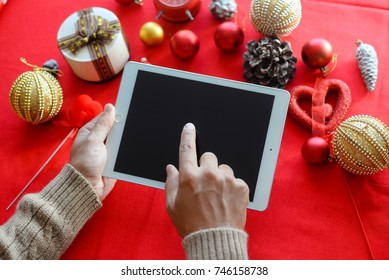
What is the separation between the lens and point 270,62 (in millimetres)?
876

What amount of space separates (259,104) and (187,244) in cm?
29

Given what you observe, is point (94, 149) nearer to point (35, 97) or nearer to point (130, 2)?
point (35, 97)

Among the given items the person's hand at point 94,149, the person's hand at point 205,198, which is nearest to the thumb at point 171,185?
the person's hand at point 205,198

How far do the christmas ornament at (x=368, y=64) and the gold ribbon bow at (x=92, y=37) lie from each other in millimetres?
535

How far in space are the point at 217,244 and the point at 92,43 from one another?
20.3 inches

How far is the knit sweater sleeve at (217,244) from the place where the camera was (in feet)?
2.05

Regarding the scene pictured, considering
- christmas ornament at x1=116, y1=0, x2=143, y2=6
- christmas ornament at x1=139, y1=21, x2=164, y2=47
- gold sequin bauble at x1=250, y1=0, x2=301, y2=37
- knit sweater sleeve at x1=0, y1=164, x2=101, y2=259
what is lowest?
knit sweater sleeve at x1=0, y1=164, x2=101, y2=259

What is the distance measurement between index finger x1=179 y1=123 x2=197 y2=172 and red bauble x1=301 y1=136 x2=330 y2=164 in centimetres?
25

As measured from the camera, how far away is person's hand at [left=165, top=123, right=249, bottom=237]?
0.65 meters

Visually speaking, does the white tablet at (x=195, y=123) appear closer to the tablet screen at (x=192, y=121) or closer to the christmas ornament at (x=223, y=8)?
the tablet screen at (x=192, y=121)

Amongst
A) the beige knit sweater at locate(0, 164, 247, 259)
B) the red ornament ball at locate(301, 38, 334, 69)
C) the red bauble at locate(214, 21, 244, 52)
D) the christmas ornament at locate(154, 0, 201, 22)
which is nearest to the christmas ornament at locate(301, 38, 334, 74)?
the red ornament ball at locate(301, 38, 334, 69)

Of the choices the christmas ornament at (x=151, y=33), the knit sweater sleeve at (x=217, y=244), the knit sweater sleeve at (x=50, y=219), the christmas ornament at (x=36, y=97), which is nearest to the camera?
the knit sweater sleeve at (x=217, y=244)

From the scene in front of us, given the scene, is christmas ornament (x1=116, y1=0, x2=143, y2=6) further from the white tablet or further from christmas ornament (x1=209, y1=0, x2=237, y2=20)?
the white tablet

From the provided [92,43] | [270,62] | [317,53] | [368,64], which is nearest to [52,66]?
[92,43]
